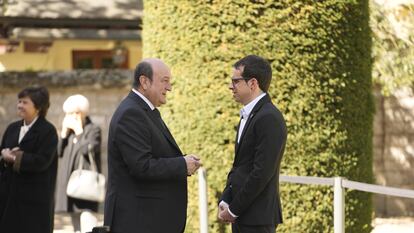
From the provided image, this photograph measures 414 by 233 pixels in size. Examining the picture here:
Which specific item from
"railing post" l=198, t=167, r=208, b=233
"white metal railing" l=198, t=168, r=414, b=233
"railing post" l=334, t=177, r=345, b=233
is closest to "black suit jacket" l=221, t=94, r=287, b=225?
"white metal railing" l=198, t=168, r=414, b=233

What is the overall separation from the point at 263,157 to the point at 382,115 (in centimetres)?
1000

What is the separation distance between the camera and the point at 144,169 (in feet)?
18.4

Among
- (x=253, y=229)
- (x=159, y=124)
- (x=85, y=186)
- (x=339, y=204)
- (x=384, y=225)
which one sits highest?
(x=159, y=124)

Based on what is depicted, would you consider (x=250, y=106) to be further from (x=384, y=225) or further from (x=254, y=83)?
(x=384, y=225)

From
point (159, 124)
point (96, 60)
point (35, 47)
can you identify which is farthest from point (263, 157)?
point (96, 60)

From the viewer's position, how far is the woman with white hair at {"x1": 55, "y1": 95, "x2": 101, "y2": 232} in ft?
33.9

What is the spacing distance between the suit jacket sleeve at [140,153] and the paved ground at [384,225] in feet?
23.7

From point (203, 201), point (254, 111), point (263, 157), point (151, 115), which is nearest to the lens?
point (151, 115)

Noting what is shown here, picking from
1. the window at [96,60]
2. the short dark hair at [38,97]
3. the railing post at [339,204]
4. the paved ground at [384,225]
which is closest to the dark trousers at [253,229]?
the railing post at [339,204]

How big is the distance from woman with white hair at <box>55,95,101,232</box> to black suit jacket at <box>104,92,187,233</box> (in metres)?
4.54

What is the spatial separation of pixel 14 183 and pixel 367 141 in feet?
10.6

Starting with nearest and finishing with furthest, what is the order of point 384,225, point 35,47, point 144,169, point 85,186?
point 144,169, point 85,186, point 384,225, point 35,47

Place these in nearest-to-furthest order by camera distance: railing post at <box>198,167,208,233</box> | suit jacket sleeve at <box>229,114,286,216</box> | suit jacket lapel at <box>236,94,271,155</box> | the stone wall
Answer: suit jacket sleeve at <box>229,114,286,216</box>
suit jacket lapel at <box>236,94,271,155</box>
railing post at <box>198,167,208,233</box>
the stone wall

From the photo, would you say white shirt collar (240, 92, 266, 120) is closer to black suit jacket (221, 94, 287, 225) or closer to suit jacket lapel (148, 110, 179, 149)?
black suit jacket (221, 94, 287, 225)
